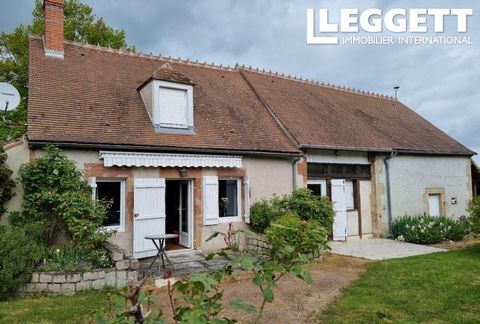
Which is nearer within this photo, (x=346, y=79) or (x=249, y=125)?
(x=249, y=125)

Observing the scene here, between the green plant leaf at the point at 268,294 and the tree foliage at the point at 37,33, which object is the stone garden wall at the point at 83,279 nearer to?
the green plant leaf at the point at 268,294

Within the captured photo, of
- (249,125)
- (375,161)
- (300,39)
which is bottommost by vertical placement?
(375,161)

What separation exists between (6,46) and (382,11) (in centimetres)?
2682

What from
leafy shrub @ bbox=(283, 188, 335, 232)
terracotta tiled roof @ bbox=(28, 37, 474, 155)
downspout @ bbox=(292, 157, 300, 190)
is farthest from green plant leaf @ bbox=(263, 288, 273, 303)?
downspout @ bbox=(292, 157, 300, 190)

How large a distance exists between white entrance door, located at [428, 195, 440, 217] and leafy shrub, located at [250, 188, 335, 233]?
9.96 m

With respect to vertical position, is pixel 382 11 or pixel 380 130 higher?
pixel 382 11

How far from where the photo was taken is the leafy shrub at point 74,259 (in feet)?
28.7

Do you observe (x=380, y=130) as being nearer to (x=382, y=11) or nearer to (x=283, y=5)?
(x=382, y=11)

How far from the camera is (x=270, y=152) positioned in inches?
564

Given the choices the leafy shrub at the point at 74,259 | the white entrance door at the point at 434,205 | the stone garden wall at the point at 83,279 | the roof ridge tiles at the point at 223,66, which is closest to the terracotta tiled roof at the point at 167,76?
the roof ridge tiles at the point at 223,66

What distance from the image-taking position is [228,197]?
14094mm

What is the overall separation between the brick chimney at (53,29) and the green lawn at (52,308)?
1035 cm

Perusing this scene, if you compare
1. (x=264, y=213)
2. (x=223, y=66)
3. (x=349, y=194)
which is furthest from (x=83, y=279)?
(x=223, y=66)

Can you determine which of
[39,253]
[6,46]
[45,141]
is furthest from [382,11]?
[6,46]
